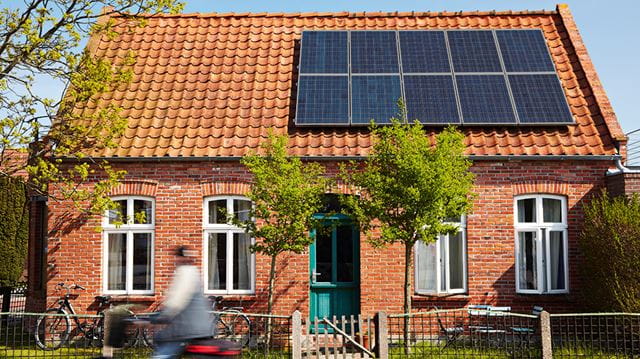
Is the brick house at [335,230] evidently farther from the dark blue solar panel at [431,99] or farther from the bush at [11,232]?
the bush at [11,232]

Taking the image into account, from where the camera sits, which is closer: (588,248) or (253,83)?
(588,248)

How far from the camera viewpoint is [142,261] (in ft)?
50.3

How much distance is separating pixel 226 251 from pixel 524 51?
27.1 feet

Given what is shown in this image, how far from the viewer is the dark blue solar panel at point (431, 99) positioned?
1549 cm

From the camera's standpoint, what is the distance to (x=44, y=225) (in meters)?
16.8

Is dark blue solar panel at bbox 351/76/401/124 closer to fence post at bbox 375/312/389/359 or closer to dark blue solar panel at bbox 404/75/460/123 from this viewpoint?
dark blue solar panel at bbox 404/75/460/123

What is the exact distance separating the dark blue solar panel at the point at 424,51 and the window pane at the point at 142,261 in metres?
6.76

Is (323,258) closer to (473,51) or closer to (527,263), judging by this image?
(527,263)

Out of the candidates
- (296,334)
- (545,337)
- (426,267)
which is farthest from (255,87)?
(545,337)

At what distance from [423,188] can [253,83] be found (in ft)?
20.0

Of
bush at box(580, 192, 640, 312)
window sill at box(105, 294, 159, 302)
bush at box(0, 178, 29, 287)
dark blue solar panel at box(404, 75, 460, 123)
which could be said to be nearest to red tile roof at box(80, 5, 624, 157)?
dark blue solar panel at box(404, 75, 460, 123)

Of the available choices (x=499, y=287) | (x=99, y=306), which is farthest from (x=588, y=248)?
(x=99, y=306)

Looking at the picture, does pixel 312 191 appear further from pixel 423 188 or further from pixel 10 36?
pixel 10 36

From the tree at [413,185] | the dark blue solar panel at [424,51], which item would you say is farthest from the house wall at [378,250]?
the dark blue solar panel at [424,51]
